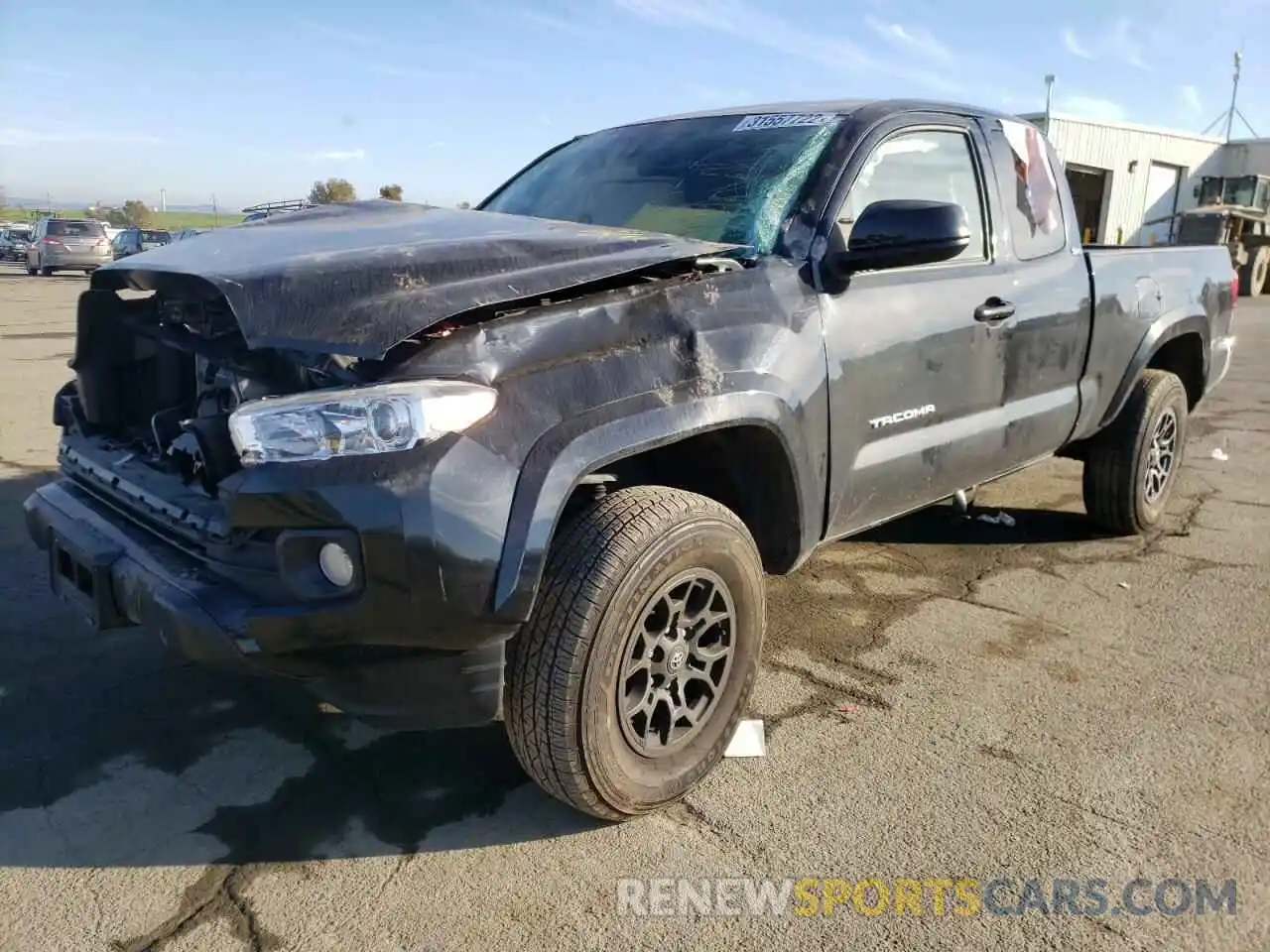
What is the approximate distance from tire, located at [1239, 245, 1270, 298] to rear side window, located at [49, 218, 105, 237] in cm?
2911

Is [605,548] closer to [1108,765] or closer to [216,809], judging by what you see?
[216,809]

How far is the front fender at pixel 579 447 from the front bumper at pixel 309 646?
0.47 ft

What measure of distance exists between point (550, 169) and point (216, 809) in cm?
268

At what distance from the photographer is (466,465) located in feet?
6.86

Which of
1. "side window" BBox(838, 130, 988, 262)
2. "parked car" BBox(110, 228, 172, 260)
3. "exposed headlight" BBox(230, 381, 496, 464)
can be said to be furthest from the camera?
"parked car" BBox(110, 228, 172, 260)

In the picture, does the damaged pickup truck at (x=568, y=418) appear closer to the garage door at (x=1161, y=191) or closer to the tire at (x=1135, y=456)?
the tire at (x=1135, y=456)

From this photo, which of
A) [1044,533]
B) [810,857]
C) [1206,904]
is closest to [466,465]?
[810,857]

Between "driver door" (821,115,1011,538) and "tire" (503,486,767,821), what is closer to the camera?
"tire" (503,486,767,821)

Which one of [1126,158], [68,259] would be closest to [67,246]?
[68,259]

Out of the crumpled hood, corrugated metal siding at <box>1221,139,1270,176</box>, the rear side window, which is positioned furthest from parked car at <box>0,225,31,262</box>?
corrugated metal siding at <box>1221,139,1270,176</box>

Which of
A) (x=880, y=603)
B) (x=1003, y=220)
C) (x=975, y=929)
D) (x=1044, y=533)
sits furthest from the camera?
(x=1044, y=533)

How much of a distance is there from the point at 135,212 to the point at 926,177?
271 ft

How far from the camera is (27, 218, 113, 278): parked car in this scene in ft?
89.2

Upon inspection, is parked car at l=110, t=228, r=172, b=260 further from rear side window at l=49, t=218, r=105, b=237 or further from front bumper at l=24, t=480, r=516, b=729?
front bumper at l=24, t=480, r=516, b=729
